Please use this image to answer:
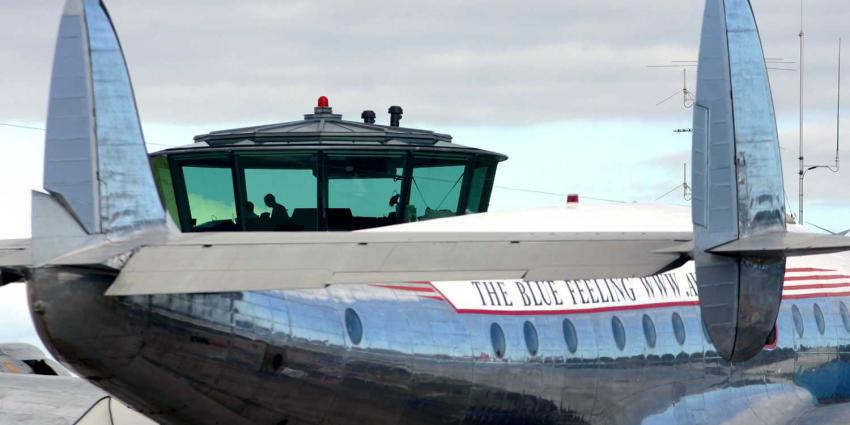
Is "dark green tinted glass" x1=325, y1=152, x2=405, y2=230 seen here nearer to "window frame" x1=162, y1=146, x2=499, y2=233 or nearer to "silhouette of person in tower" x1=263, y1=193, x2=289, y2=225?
"window frame" x1=162, y1=146, x2=499, y2=233

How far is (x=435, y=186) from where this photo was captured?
24078mm

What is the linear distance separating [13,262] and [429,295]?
4.56 m

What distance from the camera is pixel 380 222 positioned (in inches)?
923

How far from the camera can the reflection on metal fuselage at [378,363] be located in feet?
38.5

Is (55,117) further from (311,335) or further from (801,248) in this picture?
(801,248)

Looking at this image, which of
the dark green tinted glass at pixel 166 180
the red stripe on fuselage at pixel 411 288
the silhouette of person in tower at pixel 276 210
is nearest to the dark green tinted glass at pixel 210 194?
the dark green tinted glass at pixel 166 180

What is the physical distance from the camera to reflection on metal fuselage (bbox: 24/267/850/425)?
11.8m

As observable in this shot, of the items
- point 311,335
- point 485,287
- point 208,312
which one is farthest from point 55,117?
point 485,287

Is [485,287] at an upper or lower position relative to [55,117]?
lower

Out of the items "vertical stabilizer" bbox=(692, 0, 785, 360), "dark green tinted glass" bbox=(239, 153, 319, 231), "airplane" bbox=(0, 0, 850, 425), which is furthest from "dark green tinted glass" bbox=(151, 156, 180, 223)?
"vertical stabilizer" bbox=(692, 0, 785, 360)

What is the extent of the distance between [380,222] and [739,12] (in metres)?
10.7

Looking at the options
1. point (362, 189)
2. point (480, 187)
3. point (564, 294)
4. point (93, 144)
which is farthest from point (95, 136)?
point (480, 187)

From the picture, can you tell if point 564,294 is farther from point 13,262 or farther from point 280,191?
point 280,191

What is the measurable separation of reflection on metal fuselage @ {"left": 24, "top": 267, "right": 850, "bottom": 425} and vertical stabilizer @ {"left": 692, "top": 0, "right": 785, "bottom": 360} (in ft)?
9.46
